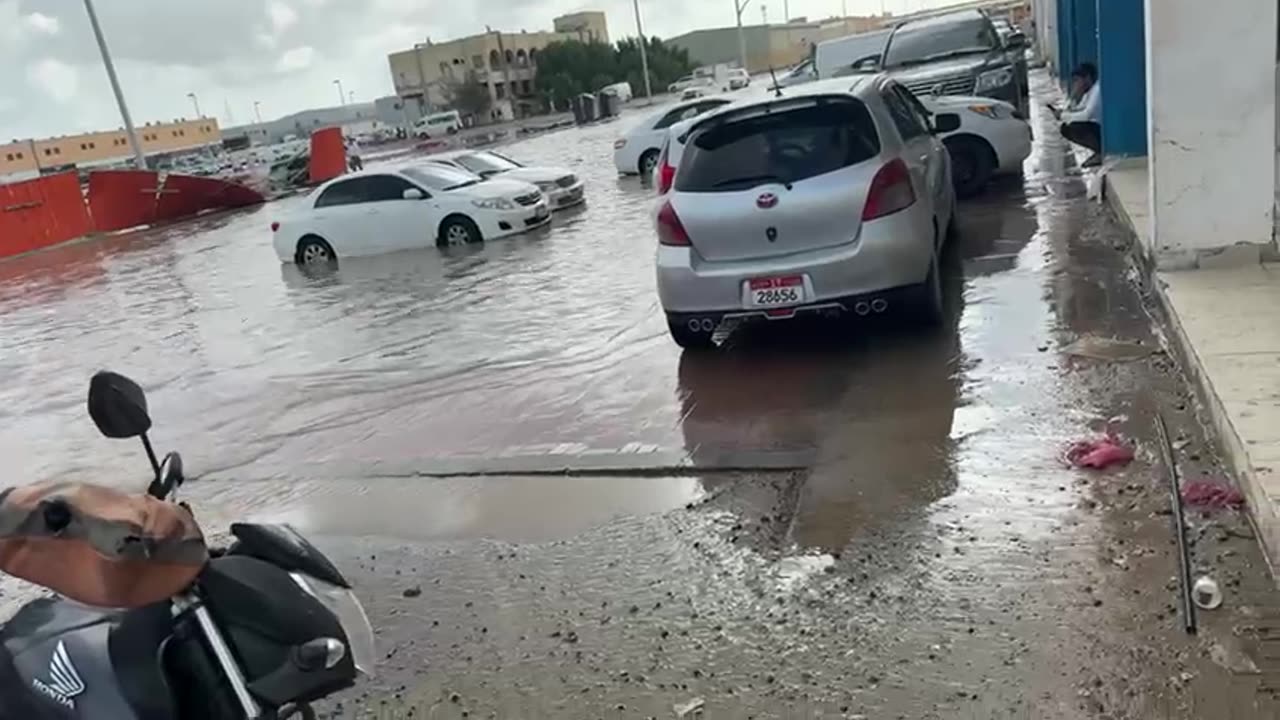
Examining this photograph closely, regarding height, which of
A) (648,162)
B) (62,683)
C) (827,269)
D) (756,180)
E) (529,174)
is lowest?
(648,162)

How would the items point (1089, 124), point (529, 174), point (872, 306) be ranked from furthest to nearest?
point (529, 174) < point (1089, 124) < point (872, 306)

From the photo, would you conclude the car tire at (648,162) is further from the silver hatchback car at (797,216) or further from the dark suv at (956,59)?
the silver hatchback car at (797,216)

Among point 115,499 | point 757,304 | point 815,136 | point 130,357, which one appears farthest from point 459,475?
point 130,357

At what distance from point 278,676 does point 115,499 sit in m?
0.47

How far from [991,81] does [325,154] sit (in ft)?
89.5

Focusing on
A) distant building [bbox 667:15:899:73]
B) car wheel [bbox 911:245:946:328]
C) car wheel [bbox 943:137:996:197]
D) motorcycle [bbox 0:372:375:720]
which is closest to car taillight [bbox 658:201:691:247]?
car wheel [bbox 911:245:946:328]

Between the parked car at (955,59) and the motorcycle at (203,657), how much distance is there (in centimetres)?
1288

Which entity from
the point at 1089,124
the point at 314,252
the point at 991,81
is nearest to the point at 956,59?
the point at 991,81

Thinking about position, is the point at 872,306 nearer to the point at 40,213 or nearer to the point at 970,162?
the point at 970,162

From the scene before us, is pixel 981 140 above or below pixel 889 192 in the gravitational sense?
below

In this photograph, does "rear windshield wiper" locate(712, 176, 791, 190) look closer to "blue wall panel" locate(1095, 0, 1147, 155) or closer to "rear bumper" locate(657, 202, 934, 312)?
"rear bumper" locate(657, 202, 934, 312)

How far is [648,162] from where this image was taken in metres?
22.1

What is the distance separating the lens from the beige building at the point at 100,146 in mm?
84875

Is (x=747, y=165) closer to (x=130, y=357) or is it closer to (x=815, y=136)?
(x=815, y=136)
